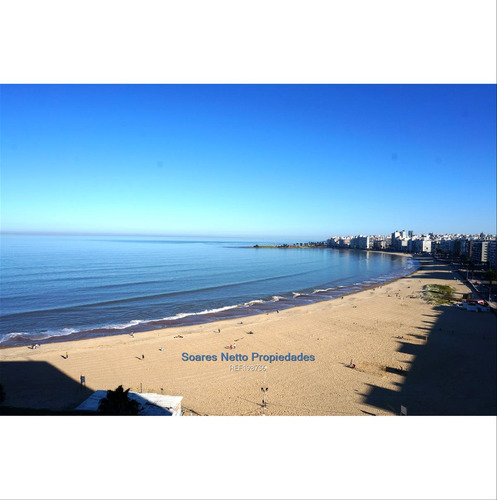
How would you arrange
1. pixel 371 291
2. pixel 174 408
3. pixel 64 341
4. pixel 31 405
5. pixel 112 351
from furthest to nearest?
1. pixel 371 291
2. pixel 64 341
3. pixel 112 351
4. pixel 31 405
5. pixel 174 408

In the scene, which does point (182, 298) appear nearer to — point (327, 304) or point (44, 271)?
point (327, 304)

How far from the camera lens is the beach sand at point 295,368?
6.37 metres

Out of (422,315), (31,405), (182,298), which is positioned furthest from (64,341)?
(422,315)

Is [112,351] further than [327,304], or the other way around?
[327,304]

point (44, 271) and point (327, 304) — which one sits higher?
point (44, 271)

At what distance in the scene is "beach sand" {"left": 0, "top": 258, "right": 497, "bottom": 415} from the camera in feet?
20.9

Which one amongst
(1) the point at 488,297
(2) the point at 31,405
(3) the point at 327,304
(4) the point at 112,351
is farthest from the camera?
(3) the point at 327,304

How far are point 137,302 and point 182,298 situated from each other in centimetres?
250

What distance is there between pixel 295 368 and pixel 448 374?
147 inches

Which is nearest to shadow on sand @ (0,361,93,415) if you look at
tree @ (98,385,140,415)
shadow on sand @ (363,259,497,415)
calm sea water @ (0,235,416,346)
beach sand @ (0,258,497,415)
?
beach sand @ (0,258,497,415)

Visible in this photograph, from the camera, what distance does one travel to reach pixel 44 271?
24.9m

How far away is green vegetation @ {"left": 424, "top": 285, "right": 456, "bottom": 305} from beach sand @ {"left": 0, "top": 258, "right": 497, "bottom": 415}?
398cm

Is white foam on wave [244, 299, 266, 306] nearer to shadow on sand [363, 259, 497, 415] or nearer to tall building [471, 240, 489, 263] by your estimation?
shadow on sand [363, 259, 497, 415]

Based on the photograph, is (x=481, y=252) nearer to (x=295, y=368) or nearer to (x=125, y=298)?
(x=295, y=368)
